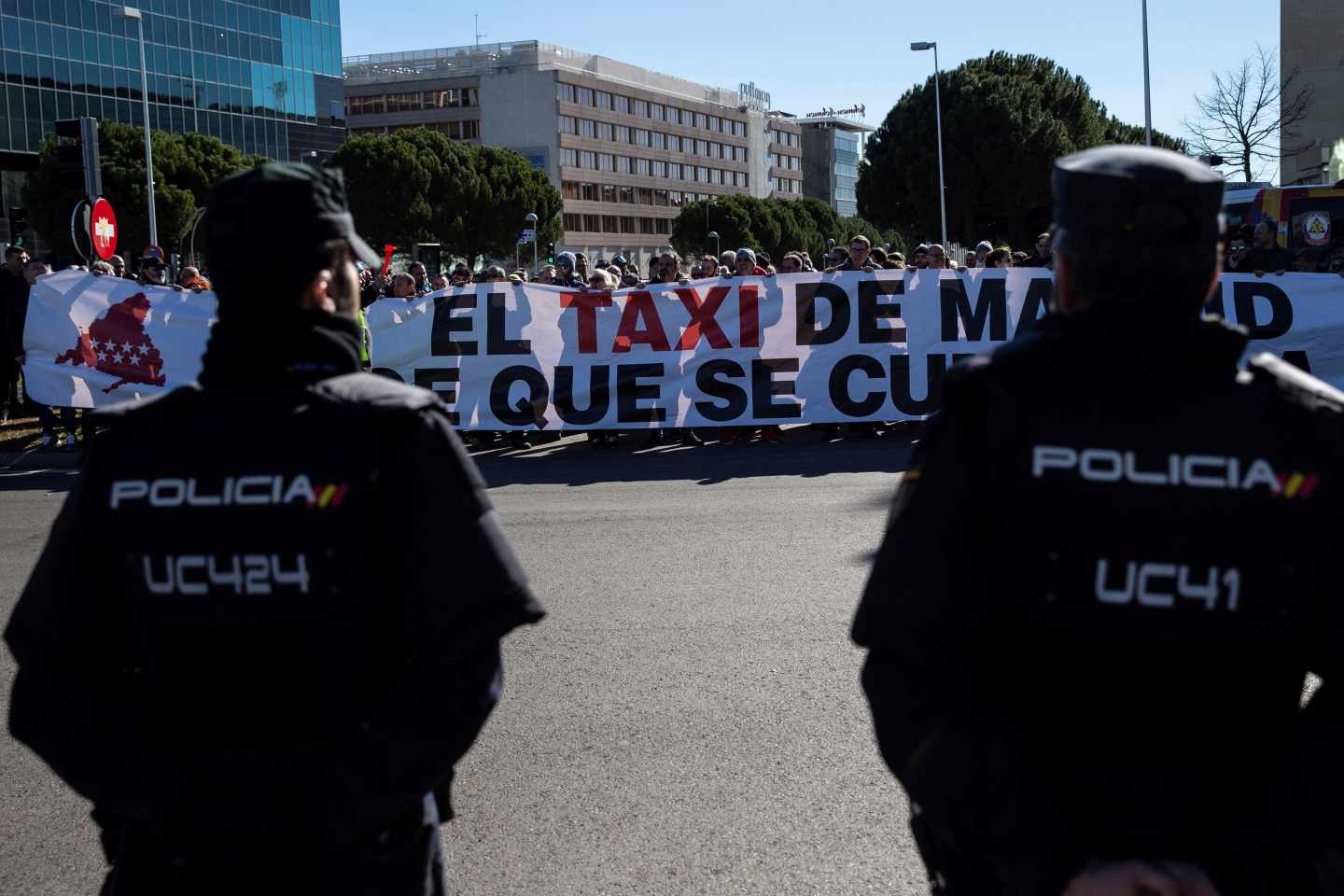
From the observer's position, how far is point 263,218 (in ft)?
6.49

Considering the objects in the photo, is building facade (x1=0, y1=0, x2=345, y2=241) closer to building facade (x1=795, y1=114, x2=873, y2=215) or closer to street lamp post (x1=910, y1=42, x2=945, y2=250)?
street lamp post (x1=910, y1=42, x2=945, y2=250)

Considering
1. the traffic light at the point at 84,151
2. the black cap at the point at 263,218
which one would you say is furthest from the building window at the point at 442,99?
the black cap at the point at 263,218

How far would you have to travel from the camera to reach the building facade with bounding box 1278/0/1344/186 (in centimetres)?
6391

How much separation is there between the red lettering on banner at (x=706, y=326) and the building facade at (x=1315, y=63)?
189 ft

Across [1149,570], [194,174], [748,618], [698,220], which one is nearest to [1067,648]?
[1149,570]

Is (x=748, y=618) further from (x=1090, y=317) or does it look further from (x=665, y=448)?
(x=665, y=448)

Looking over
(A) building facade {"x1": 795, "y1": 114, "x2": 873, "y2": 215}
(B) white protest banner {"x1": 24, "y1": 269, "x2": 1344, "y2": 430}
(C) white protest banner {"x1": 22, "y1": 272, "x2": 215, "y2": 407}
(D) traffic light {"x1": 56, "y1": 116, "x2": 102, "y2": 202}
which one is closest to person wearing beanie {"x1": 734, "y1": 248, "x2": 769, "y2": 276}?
(B) white protest banner {"x1": 24, "y1": 269, "x2": 1344, "y2": 430}

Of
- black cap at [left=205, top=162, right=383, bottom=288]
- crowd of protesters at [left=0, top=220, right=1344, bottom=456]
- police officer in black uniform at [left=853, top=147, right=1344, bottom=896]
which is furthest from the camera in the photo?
crowd of protesters at [left=0, top=220, right=1344, bottom=456]

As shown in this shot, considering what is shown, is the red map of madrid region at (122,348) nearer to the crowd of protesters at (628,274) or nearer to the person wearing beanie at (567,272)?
the crowd of protesters at (628,274)

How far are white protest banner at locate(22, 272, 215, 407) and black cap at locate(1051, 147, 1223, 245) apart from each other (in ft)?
42.1

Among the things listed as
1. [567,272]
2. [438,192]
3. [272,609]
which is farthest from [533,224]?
[272,609]

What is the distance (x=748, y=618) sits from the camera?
637cm

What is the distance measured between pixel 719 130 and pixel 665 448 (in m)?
141

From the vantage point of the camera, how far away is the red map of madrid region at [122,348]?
13.5 m
